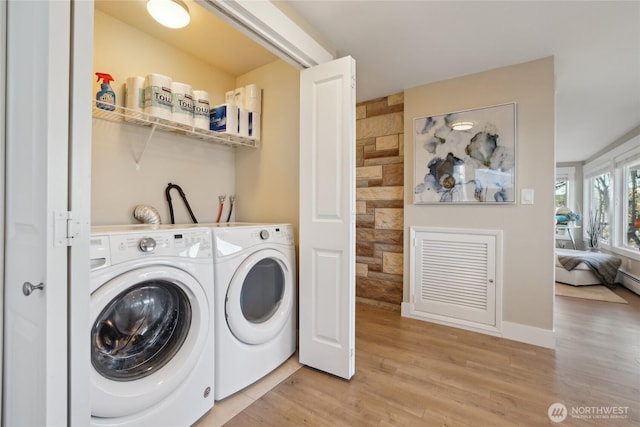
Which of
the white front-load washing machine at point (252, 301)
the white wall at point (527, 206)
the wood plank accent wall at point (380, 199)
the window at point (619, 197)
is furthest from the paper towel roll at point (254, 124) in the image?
the window at point (619, 197)

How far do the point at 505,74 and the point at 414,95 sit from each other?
0.75 m

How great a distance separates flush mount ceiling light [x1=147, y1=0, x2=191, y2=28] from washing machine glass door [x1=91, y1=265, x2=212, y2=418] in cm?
137

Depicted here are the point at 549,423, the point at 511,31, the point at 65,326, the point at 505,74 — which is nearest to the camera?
the point at 65,326

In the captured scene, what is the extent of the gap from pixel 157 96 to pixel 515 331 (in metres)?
3.11

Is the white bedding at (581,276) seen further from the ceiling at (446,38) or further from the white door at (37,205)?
the white door at (37,205)

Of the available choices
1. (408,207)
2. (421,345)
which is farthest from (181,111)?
(421,345)

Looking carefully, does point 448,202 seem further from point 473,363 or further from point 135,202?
point 135,202

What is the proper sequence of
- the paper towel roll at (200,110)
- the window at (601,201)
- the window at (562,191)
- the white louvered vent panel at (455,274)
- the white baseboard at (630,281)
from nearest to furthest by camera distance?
1. the paper towel roll at (200,110)
2. the white louvered vent panel at (455,274)
3. the white baseboard at (630,281)
4. the window at (601,201)
5. the window at (562,191)

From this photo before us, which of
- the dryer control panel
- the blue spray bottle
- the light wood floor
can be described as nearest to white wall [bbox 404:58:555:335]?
the light wood floor

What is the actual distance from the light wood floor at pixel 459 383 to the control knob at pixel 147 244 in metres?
0.94

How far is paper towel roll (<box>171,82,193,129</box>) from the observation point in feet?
5.78

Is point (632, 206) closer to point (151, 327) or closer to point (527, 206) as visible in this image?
point (527, 206)

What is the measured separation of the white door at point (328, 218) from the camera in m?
1.70

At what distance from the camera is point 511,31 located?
190 cm
